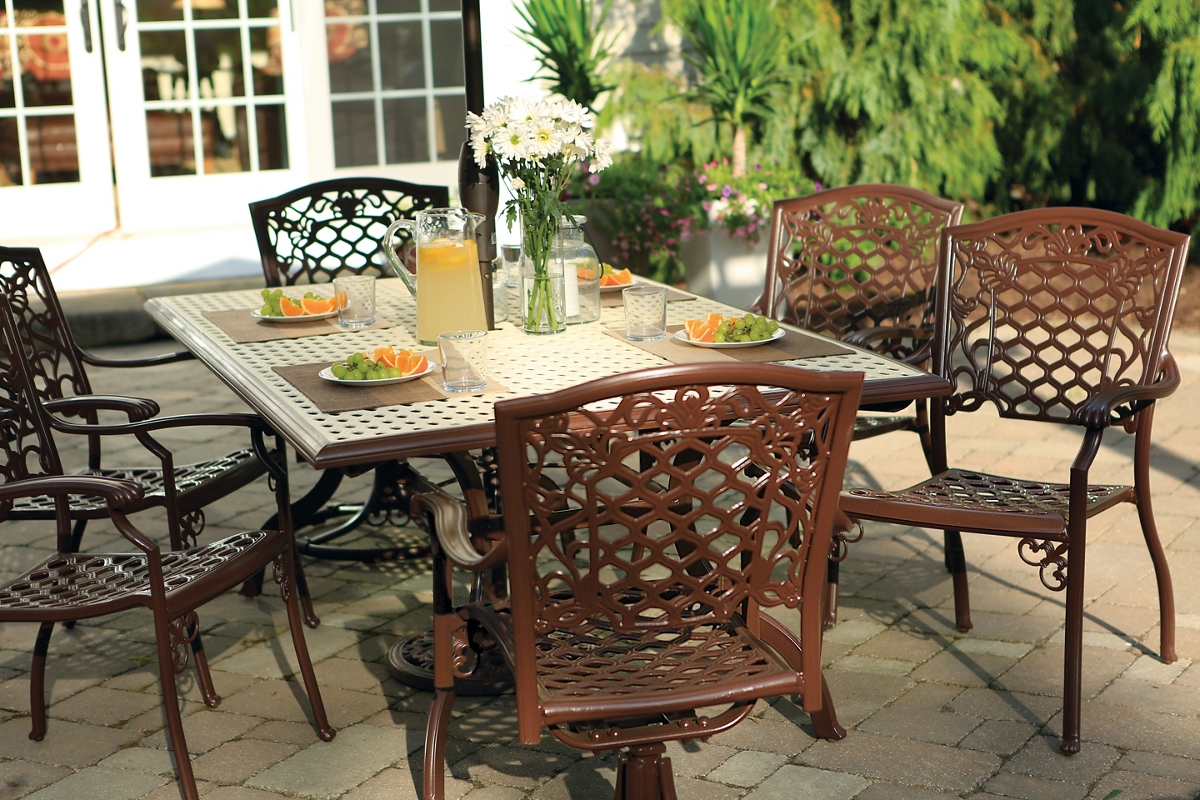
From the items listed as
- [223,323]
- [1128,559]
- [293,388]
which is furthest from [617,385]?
[1128,559]

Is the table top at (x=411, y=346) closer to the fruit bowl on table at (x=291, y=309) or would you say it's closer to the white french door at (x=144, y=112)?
the fruit bowl on table at (x=291, y=309)

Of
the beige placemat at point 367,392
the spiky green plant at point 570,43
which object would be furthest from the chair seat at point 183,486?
the spiky green plant at point 570,43

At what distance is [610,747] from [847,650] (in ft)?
4.23

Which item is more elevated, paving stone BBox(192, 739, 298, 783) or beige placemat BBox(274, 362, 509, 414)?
beige placemat BBox(274, 362, 509, 414)

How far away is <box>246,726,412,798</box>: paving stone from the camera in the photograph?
8.06 feet

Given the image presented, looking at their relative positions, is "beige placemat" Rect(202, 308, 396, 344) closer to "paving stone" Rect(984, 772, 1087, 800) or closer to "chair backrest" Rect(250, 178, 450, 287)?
"chair backrest" Rect(250, 178, 450, 287)

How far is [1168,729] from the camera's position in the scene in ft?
8.43

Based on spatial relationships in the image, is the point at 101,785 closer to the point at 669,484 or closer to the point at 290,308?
the point at 290,308

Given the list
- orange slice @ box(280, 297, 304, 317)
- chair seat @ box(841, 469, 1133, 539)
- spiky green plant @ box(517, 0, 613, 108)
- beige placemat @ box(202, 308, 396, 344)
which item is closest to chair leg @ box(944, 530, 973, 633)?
chair seat @ box(841, 469, 1133, 539)

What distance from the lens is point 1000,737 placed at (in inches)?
101

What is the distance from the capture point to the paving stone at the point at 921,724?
8.48 ft

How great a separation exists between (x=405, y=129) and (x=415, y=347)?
4935 millimetres

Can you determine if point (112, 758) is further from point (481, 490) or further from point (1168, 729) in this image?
point (1168, 729)

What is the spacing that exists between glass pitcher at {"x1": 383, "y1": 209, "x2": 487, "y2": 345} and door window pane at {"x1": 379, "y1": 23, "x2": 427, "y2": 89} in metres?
4.89
